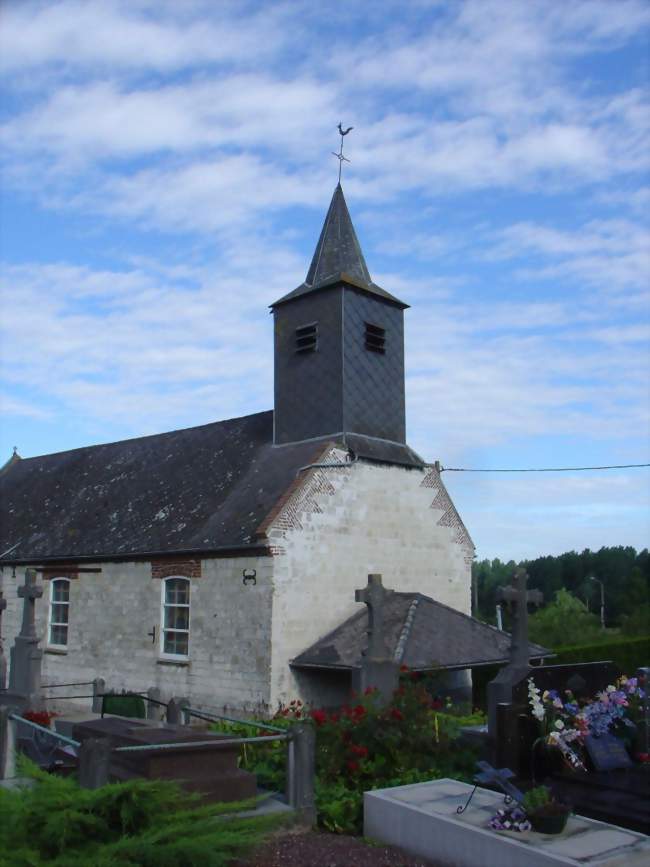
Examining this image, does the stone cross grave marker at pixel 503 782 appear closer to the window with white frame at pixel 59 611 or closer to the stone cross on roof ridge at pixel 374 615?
the stone cross on roof ridge at pixel 374 615

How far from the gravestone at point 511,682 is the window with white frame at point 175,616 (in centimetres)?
728

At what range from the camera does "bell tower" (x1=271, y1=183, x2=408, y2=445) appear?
17281 millimetres

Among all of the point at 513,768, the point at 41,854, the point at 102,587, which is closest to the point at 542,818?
the point at 513,768

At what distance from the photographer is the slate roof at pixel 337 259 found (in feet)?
60.2

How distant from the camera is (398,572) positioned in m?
17.1

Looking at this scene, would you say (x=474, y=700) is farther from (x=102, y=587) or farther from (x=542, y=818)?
(x=542, y=818)

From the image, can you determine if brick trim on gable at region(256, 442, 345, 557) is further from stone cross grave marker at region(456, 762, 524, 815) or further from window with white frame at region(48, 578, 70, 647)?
stone cross grave marker at region(456, 762, 524, 815)

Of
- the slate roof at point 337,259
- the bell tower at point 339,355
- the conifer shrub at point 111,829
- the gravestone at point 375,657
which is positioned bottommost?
the conifer shrub at point 111,829

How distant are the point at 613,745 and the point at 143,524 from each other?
39.2 ft

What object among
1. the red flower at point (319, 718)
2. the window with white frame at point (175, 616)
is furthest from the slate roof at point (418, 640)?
the red flower at point (319, 718)

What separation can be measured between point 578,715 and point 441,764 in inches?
64.9

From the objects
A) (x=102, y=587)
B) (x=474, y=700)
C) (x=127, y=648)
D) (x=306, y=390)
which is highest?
(x=306, y=390)

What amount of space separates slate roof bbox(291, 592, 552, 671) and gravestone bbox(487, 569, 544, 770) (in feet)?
8.37

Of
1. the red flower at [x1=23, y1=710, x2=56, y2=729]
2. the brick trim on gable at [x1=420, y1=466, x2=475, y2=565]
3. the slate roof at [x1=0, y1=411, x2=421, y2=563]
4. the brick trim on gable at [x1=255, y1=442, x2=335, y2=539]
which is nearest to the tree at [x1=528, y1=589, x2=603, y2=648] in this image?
the brick trim on gable at [x1=420, y1=466, x2=475, y2=565]
